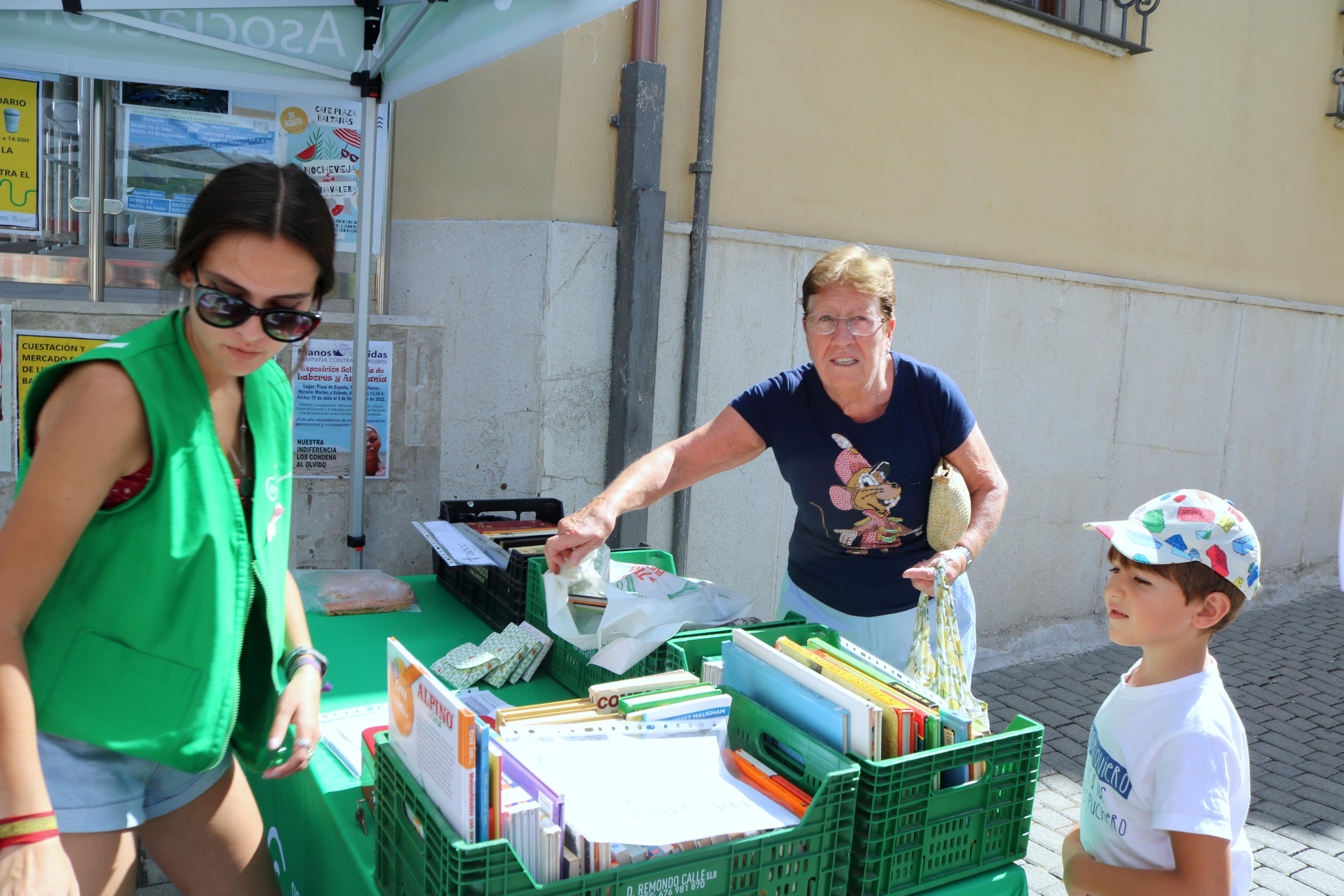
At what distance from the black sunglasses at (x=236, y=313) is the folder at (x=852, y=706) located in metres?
1.00

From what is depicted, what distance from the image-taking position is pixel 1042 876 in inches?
134

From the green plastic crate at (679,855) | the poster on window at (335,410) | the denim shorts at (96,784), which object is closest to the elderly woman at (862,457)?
the green plastic crate at (679,855)

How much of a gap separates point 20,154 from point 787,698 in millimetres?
3793

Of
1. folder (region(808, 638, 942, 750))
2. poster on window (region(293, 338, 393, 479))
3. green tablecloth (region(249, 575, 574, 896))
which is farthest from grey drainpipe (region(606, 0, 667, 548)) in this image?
folder (region(808, 638, 942, 750))

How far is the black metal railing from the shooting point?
5.68m

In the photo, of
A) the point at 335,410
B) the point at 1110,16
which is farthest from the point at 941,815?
the point at 1110,16

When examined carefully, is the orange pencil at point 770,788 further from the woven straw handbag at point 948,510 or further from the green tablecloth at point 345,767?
the woven straw handbag at point 948,510

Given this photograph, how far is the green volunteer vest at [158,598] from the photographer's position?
136cm

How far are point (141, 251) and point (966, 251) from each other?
4034mm

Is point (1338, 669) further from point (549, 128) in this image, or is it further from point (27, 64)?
point (27, 64)

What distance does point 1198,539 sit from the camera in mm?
1652

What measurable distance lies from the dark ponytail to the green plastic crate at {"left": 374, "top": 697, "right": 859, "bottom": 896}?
33.0 inches

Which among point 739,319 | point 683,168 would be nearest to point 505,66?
point 683,168

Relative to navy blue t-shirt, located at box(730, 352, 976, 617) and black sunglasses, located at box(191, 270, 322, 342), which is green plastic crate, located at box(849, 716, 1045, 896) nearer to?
navy blue t-shirt, located at box(730, 352, 976, 617)
